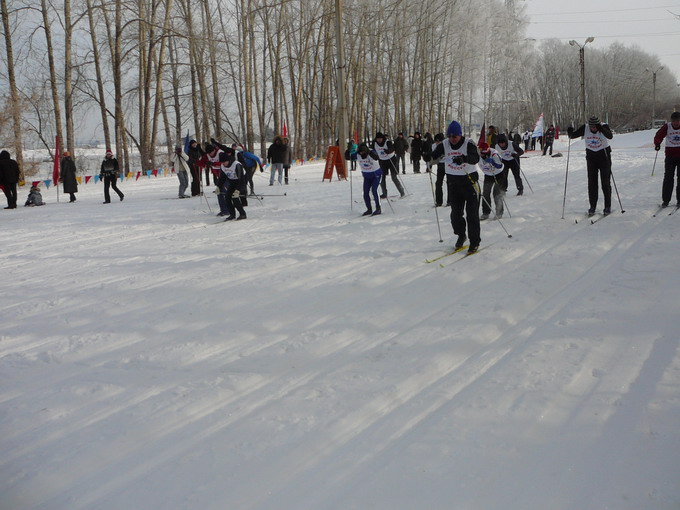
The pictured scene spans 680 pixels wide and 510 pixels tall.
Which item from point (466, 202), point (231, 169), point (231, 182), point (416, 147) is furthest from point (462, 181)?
point (416, 147)

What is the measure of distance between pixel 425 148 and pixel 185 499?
18981mm

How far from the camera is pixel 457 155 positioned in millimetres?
7559

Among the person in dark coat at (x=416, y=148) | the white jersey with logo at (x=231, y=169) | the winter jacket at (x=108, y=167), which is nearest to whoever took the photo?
the white jersey with logo at (x=231, y=169)

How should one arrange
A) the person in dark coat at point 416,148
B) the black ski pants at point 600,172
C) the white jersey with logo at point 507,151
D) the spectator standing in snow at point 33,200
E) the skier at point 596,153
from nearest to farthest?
the skier at point 596,153 → the black ski pants at point 600,172 → the white jersey with logo at point 507,151 → the spectator standing in snow at point 33,200 → the person in dark coat at point 416,148

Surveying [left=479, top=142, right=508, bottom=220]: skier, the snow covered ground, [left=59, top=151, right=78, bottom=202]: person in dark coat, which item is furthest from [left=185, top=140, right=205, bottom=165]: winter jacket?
[left=479, top=142, right=508, bottom=220]: skier

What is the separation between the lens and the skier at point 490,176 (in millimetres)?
9688

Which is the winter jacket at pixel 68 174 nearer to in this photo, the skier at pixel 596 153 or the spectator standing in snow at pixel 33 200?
the spectator standing in snow at pixel 33 200

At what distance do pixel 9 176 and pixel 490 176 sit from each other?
1382cm

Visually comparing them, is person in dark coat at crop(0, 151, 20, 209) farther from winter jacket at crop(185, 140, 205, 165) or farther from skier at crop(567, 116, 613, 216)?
skier at crop(567, 116, 613, 216)

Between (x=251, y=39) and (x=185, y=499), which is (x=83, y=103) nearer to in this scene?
(x=251, y=39)

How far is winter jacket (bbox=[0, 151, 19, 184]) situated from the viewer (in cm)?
1609

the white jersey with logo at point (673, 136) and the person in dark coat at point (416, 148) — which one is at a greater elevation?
the person in dark coat at point (416, 148)

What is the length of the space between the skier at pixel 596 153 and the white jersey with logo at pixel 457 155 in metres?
2.46

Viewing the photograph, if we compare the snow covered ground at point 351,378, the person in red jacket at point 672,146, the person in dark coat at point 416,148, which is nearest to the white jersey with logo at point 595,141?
the person in red jacket at point 672,146
